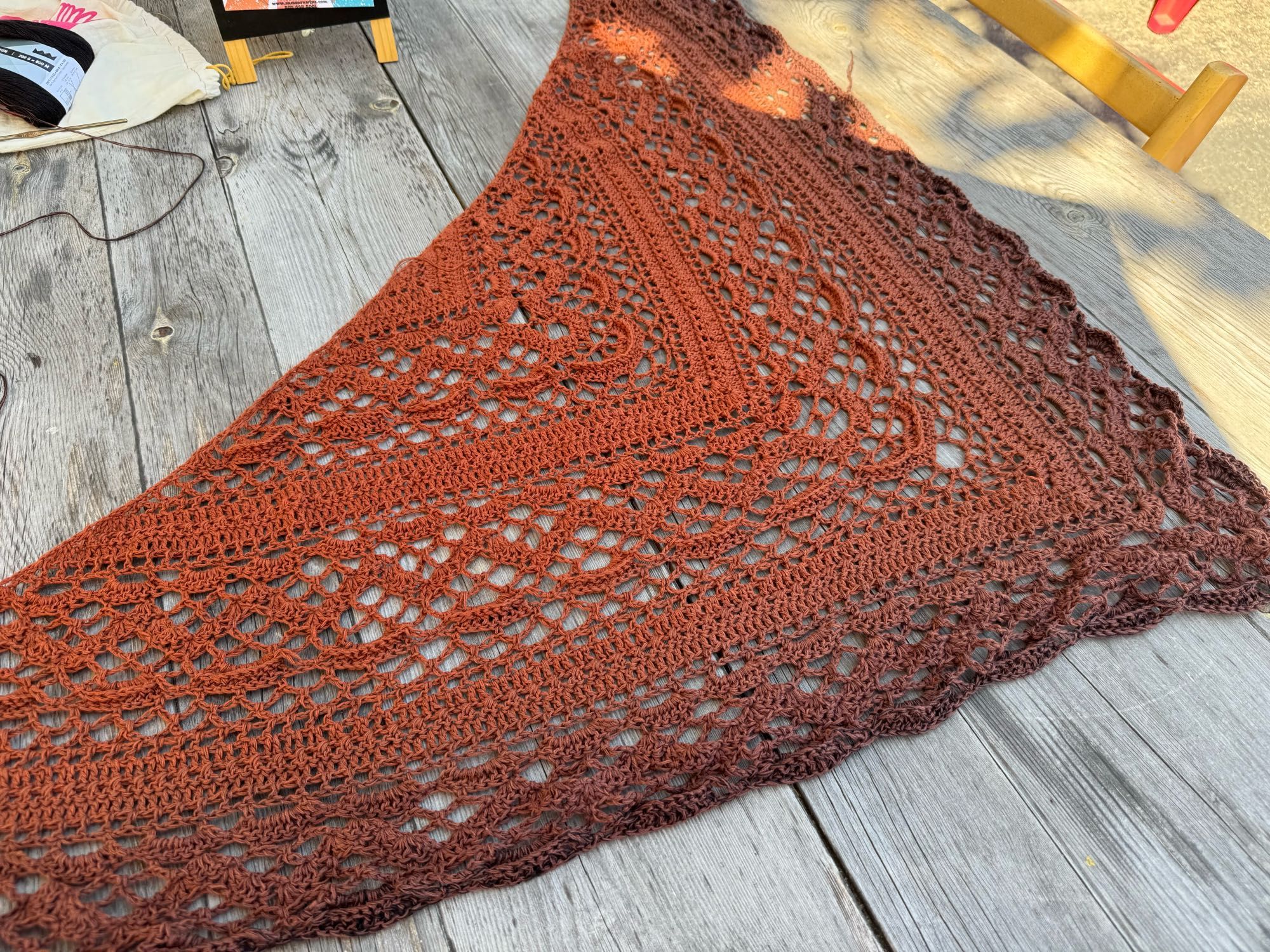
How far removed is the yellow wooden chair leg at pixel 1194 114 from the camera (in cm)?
117

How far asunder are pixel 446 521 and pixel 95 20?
118 cm

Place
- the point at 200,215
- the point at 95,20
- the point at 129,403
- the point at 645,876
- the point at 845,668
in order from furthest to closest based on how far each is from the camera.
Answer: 1. the point at 95,20
2. the point at 200,215
3. the point at 129,403
4. the point at 845,668
5. the point at 645,876

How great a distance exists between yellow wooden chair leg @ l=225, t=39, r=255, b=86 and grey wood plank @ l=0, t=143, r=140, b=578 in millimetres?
269

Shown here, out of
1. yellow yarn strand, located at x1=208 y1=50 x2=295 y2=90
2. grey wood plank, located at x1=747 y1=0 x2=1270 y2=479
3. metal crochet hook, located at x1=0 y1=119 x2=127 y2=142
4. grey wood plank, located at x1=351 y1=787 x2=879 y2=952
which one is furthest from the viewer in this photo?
yellow yarn strand, located at x1=208 y1=50 x2=295 y2=90

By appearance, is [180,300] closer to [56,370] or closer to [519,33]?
[56,370]

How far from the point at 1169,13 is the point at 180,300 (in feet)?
6.37

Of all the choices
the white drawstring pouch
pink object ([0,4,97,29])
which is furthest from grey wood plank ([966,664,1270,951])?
pink object ([0,4,97,29])

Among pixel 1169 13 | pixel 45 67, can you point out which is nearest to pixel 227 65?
pixel 45 67

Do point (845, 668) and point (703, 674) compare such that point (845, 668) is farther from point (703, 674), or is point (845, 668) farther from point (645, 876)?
point (645, 876)

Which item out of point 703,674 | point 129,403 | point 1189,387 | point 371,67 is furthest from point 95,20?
point 1189,387

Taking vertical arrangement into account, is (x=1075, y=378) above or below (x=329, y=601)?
above

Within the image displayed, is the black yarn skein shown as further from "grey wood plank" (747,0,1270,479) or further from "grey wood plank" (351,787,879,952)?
"grey wood plank" (351,787,879,952)

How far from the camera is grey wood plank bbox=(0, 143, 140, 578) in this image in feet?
2.96

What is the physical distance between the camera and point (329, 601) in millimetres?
830
